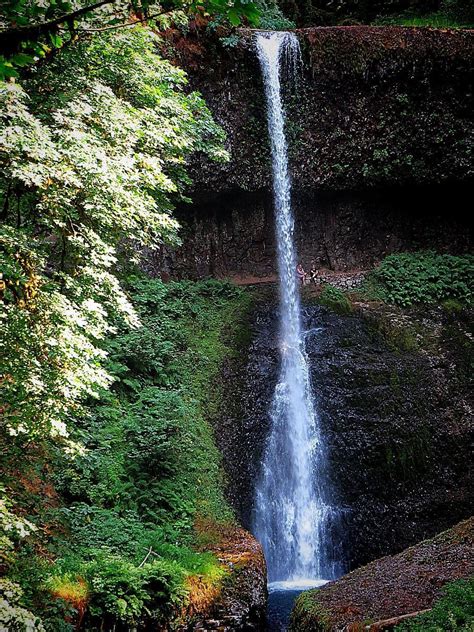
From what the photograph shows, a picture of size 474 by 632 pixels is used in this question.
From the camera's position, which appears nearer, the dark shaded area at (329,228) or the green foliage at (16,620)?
the green foliage at (16,620)

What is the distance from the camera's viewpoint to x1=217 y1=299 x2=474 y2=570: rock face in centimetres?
937

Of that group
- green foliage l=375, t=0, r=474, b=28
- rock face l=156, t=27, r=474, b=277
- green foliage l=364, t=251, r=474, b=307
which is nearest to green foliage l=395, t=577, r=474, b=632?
green foliage l=364, t=251, r=474, b=307

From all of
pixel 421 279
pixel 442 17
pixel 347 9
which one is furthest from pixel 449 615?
pixel 347 9

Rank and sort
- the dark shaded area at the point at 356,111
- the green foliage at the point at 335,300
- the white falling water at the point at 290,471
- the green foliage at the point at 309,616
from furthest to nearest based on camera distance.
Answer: the dark shaded area at the point at 356,111, the green foliage at the point at 335,300, the white falling water at the point at 290,471, the green foliage at the point at 309,616

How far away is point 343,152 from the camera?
14727mm

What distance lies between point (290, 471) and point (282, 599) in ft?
8.50

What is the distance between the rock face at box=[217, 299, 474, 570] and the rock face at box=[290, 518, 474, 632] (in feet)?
6.81

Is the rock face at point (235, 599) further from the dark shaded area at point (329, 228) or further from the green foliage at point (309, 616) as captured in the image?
the dark shaded area at point (329, 228)

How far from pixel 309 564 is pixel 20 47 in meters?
8.61

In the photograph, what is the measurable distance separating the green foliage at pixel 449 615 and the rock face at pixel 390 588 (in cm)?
28

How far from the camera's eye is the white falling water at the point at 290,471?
29.5 ft

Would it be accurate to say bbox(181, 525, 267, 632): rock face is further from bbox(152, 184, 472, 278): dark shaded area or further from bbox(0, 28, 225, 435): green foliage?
bbox(152, 184, 472, 278): dark shaded area

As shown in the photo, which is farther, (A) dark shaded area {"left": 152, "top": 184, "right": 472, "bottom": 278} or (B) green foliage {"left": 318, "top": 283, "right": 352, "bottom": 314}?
(A) dark shaded area {"left": 152, "top": 184, "right": 472, "bottom": 278}

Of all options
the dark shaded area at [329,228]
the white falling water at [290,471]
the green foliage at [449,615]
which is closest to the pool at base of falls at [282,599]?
the white falling water at [290,471]
